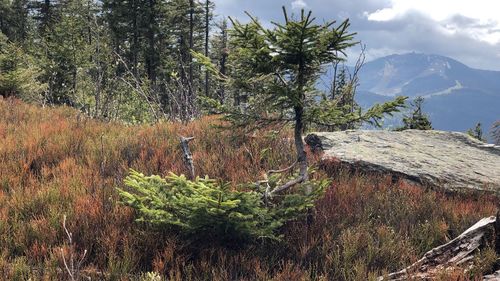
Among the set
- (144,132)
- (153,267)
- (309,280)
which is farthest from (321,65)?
(144,132)

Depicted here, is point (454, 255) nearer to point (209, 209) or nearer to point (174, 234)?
point (209, 209)

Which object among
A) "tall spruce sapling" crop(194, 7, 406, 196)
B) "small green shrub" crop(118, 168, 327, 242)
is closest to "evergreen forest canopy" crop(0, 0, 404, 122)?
"tall spruce sapling" crop(194, 7, 406, 196)

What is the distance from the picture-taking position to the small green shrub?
3.31 meters

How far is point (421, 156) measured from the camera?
7453 millimetres

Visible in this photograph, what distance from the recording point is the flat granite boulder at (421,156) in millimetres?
6504

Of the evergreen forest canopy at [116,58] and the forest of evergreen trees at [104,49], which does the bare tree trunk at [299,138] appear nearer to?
the evergreen forest canopy at [116,58]

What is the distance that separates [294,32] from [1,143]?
18.0 feet

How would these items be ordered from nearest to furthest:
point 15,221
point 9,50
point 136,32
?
point 15,221 < point 9,50 < point 136,32

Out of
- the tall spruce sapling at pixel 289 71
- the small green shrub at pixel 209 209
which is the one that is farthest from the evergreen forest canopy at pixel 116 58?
the small green shrub at pixel 209 209

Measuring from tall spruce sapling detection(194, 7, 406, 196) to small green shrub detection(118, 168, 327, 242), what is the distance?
1.37 feet

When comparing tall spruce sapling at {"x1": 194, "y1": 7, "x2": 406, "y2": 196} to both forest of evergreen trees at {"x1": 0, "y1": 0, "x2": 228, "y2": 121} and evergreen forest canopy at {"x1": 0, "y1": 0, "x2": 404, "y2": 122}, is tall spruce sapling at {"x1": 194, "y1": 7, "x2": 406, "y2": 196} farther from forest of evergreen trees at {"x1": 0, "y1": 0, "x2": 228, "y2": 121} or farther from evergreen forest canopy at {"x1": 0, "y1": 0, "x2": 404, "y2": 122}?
forest of evergreen trees at {"x1": 0, "y1": 0, "x2": 228, "y2": 121}

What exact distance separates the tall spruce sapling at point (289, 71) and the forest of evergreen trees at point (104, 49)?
729 centimetres

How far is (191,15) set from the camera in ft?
118

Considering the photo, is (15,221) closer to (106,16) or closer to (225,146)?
(225,146)
